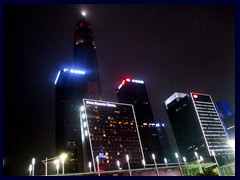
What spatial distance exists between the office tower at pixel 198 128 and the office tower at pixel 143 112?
55.4 feet

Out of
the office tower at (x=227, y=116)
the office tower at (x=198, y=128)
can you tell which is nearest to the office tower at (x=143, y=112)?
the office tower at (x=198, y=128)

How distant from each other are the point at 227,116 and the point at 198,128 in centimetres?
5386

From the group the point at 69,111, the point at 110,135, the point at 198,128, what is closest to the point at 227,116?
the point at 198,128

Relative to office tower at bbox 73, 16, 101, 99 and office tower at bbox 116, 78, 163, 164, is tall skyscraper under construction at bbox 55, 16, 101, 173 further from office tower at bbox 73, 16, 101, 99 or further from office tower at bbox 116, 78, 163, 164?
office tower at bbox 116, 78, 163, 164

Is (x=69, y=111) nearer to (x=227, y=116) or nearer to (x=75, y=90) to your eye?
(x=75, y=90)

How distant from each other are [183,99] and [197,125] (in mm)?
23666

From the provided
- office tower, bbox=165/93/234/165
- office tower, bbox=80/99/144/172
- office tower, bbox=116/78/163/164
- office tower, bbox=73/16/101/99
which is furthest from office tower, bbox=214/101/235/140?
office tower, bbox=73/16/101/99

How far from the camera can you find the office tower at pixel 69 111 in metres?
146

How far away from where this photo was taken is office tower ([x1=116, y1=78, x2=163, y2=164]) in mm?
166250

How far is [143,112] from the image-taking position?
7269 inches

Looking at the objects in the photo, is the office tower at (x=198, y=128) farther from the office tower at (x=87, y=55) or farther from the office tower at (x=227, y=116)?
the office tower at (x=87, y=55)

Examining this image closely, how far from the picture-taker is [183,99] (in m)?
161

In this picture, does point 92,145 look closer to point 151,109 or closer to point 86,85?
point 86,85
